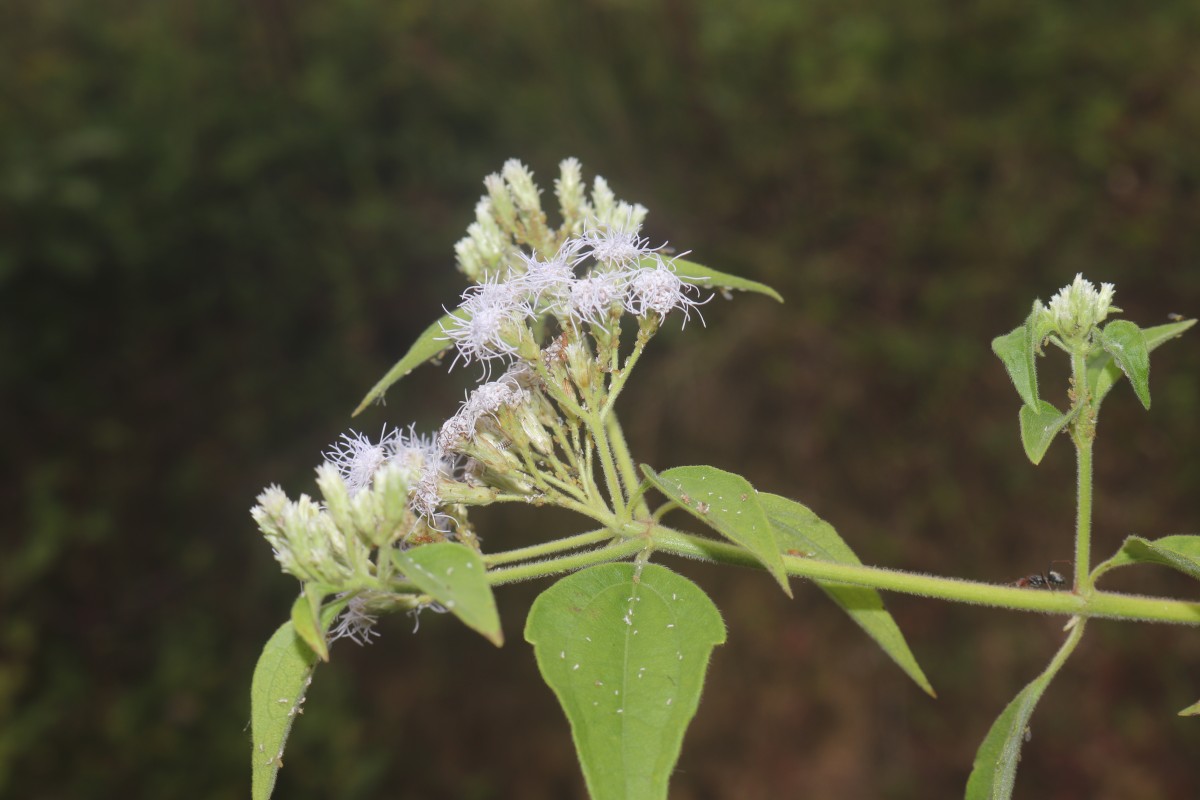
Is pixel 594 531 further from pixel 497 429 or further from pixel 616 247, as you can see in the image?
pixel 616 247

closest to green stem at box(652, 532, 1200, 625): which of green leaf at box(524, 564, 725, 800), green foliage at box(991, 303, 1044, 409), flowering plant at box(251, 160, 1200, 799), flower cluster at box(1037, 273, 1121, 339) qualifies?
flowering plant at box(251, 160, 1200, 799)

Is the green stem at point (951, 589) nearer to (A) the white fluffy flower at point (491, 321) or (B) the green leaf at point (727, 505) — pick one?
(B) the green leaf at point (727, 505)

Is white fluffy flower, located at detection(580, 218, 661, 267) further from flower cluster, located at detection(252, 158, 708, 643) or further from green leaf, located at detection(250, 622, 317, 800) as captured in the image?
green leaf, located at detection(250, 622, 317, 800)

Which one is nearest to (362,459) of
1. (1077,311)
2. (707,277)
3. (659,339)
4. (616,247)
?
(616,247)

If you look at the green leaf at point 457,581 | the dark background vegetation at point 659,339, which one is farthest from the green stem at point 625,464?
the dark background vegetation at point 659,339

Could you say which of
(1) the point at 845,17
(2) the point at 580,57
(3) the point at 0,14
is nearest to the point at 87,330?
(3) the point at 0,14

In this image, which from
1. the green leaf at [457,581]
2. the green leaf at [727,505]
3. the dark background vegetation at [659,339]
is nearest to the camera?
the green leaf at [457,581]
